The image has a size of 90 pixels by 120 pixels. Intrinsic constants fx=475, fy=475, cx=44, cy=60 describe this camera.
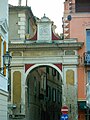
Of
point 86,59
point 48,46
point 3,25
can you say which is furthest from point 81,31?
point 3,25

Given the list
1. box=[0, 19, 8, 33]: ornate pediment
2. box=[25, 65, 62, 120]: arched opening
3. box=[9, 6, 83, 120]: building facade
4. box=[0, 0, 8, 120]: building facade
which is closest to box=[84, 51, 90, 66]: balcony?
box=[9, 6, 83, 120]: building facade

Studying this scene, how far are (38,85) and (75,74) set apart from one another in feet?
42.0

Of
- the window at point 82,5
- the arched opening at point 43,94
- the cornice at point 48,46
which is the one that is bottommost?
the arched opening at point 43,94

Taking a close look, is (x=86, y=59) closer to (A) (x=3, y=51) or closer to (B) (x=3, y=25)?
(A) (x=3, y=51)

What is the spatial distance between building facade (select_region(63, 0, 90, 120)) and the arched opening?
4.67 metres

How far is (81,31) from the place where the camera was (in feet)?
123

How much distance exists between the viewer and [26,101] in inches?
1510

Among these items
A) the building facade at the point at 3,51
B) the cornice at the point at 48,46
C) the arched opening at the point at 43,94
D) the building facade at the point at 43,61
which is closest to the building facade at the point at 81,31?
the building facade at the point at 43,61

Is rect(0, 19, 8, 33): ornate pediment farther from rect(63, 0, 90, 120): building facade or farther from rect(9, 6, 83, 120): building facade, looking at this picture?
rect(63, 0, 90, 120): building facade

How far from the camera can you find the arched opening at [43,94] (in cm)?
4300

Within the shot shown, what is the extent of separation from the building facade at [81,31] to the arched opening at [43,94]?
4668mm

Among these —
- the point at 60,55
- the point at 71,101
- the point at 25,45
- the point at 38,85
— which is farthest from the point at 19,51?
the point at 38,85

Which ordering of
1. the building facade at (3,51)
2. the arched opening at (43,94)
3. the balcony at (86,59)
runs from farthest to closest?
1. the arched opening at (43,94)
2. the balcony at (86,59)
3. the building facade at (3,51)

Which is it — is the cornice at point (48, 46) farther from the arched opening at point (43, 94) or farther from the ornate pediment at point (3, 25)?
the ornate pediment at point (3, 25)
